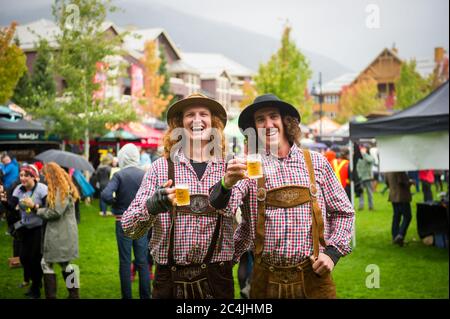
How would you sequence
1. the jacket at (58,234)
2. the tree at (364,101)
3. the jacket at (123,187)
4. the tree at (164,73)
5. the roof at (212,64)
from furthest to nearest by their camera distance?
the roof at (212,64)
the tree at (364,101)
the tree at (164,73)
the jacket at (123,187)
the jacket at (58,234)

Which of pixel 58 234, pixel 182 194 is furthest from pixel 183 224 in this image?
pixel 58 234

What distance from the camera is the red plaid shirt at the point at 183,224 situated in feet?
8.87

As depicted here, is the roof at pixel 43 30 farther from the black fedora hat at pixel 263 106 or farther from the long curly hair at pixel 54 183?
the black fedora hat at pixel 263 106

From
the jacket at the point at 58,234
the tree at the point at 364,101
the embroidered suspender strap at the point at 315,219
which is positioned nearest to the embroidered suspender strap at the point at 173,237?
the embroidered suspender strap at the point at 315,219

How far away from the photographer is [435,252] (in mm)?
8914

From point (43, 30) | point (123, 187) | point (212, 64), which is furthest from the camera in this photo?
point (212, 64)

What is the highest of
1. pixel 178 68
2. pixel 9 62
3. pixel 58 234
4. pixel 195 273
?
pixel 178 68

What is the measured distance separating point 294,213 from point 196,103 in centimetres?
87

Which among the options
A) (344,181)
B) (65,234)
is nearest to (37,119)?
(344,181)

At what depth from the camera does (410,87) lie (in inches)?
1684

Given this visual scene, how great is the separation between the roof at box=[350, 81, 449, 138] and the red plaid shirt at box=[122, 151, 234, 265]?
5.29 metres

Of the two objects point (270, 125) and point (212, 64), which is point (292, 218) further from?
point (212, 64)

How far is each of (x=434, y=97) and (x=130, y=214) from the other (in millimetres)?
6447
